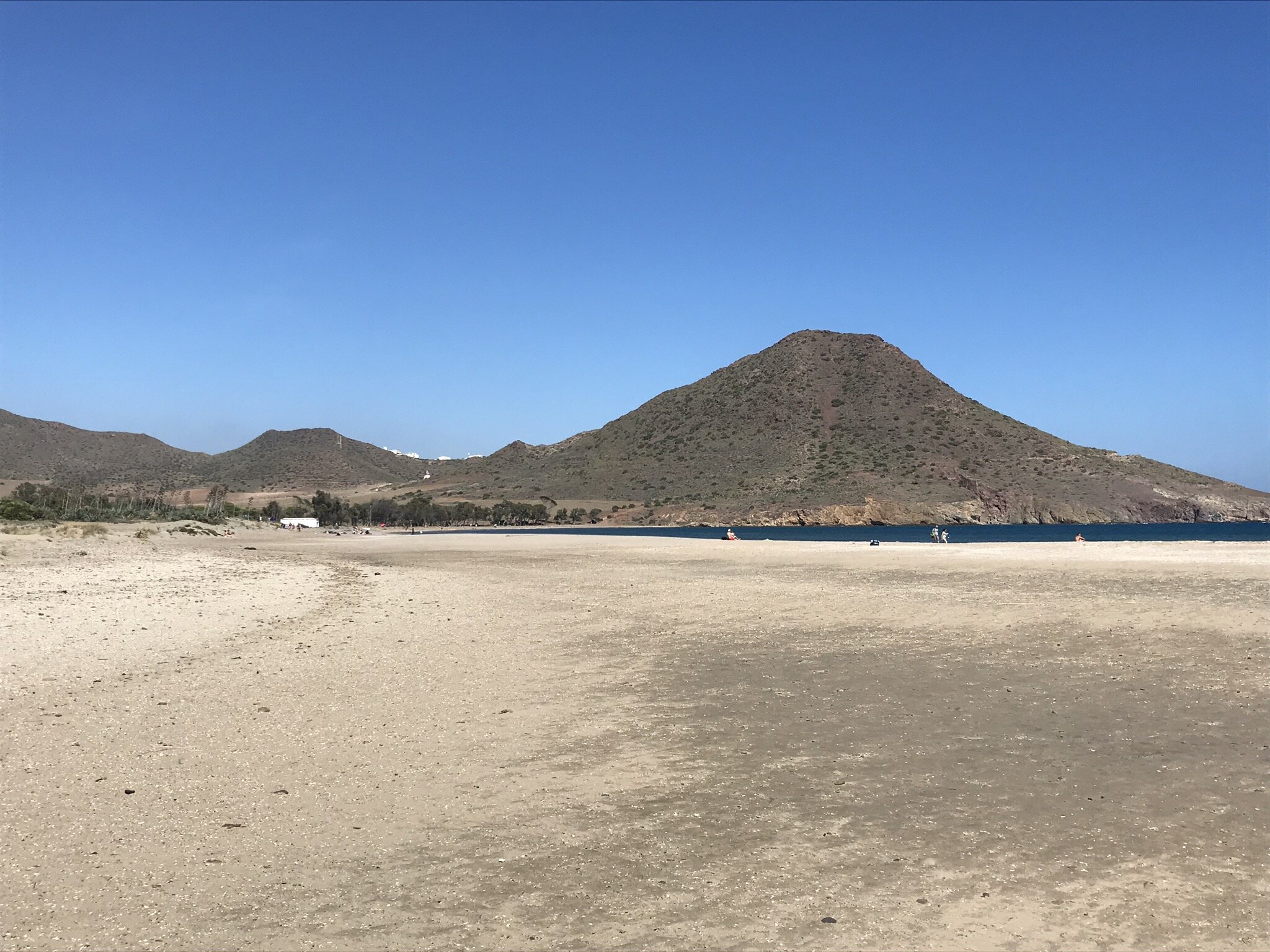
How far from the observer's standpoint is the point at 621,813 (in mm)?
6746

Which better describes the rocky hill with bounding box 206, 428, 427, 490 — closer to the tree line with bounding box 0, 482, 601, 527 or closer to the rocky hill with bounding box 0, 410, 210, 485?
the rocky hill with bounding box 0, 410, 210, 485

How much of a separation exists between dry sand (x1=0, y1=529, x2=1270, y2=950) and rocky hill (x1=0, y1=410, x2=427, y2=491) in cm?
9968

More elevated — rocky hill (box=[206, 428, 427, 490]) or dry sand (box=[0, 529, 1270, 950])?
rocky hill (box=[206, 428, 427, 490])

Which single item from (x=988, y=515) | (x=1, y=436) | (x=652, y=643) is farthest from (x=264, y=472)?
(x=652, y=643)

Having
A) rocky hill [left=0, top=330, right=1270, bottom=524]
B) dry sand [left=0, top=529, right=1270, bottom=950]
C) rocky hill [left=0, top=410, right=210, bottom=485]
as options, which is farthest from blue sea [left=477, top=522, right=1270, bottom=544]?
rocky hill [left=0, top=410, right=210, bottom=485]

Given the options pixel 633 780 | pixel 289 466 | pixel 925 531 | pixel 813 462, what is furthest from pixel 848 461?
pixel 289 466

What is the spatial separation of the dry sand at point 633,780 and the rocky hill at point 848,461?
88.6 metres

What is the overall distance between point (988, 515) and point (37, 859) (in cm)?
10841

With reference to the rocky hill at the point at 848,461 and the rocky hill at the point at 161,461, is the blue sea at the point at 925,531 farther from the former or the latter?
the rocky hill at the point at 161,461

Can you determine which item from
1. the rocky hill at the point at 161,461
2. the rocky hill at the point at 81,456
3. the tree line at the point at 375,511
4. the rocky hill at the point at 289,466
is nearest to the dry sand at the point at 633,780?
the tree line at the point at 375,511

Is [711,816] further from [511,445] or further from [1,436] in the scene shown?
[511,445]

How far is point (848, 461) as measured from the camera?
376 ft

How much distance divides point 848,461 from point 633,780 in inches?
4374

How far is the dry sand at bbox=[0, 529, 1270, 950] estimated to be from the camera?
5.04m
